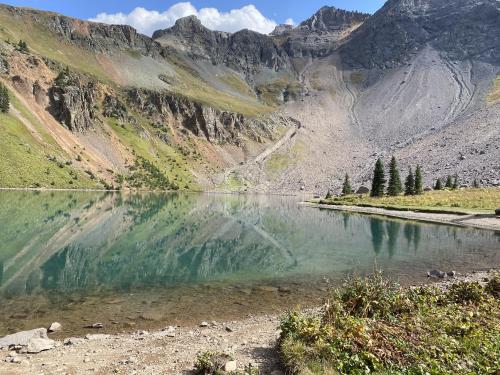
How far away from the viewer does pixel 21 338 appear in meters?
14.0

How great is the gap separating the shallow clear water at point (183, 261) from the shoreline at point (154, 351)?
228cm

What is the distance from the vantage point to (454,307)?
13.8 meters

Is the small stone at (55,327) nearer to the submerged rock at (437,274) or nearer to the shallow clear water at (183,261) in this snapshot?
the shallow clear water at (183,261)

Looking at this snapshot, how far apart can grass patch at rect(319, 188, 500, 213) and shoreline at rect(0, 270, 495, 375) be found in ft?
209

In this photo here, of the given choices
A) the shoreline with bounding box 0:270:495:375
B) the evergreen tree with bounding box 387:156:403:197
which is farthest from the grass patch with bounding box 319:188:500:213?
the shoreline with bounding box 0:270:495:375

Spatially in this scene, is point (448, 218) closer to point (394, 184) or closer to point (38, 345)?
point (394, 184)

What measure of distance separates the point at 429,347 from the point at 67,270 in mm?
24206

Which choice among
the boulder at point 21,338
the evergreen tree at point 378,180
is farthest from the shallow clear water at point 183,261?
the evergreen tree at point 378,180

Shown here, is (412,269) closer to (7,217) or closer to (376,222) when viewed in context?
(376,222)

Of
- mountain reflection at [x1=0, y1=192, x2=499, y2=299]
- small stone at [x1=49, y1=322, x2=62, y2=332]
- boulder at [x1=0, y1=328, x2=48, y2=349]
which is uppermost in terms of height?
boulder at [x1=0, y1=328, x2=48, y2=349]

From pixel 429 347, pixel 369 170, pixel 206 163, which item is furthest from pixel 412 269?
pixel 206 163

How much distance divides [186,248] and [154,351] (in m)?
26.0

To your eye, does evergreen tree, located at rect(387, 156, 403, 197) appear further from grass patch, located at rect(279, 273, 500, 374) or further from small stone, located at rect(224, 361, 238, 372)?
small stone, located at rect(224, 361, 238, 372)

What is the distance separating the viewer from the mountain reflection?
26625mm
